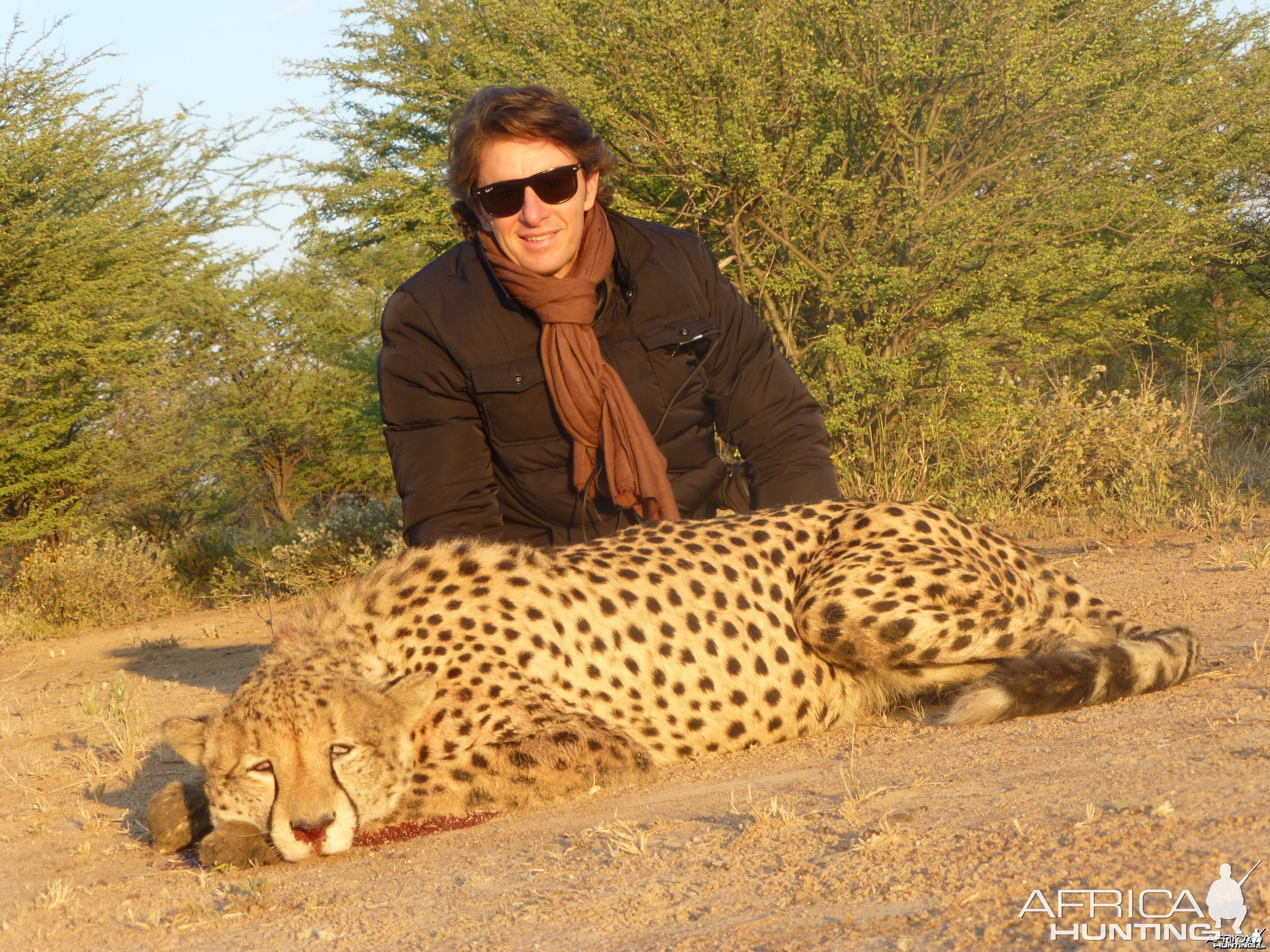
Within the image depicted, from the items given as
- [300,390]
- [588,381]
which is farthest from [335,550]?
[300,390]

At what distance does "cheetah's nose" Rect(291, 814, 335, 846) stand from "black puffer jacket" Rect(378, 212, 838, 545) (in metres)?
1.59

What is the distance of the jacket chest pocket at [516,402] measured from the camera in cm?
420

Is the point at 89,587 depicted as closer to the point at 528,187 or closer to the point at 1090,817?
the point at 528,187

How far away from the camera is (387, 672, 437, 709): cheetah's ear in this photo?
2.82 metres

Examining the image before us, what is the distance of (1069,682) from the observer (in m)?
3.17

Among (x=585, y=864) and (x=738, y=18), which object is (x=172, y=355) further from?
(x=585, y=864)

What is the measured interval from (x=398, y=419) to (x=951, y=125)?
21.8ft

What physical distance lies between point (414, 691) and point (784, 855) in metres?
1.00

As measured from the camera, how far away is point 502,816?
9.59 ft

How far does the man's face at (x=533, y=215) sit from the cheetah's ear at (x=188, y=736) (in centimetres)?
188

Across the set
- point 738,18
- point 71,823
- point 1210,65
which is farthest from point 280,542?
point 1210,65

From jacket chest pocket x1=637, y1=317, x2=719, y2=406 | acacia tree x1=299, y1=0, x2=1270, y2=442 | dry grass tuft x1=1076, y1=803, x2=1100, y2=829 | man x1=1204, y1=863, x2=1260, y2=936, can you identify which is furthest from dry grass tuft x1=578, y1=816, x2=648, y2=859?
acacia tree x1=299, y1=0, x2=1270, y2=442

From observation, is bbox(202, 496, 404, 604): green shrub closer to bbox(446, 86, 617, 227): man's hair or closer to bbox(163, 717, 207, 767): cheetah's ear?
bbox(446, 86, 617, 227): man's hair

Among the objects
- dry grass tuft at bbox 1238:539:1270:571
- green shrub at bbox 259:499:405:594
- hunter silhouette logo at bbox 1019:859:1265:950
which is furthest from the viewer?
green shrub at bbox 259:499:405:594
